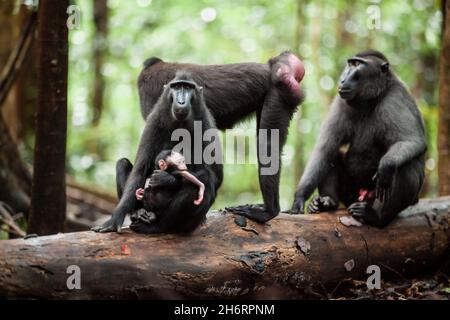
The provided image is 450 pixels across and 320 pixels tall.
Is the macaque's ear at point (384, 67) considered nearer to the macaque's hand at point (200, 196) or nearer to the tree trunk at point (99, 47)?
the macaque's hand at point (200, 196)

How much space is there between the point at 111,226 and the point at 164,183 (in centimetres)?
60

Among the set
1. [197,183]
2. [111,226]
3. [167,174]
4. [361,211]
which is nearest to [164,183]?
[167,174]

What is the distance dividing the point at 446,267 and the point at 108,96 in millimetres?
13221

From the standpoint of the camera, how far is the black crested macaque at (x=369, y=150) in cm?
605

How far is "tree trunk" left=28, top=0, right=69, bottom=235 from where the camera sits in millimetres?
6270

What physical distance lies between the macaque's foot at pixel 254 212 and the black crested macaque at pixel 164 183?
697 millimetres

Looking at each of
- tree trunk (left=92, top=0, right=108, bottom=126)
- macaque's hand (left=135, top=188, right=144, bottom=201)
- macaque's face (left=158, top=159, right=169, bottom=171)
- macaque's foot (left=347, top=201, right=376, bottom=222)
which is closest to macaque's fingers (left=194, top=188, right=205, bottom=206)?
macaque's face (left=158, top=159, right=169, bottom=171)

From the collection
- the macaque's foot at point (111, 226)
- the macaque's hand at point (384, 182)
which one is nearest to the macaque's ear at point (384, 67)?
the macaque's hand at point (384, 182)

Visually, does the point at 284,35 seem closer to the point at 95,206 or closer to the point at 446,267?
the point at 95,206

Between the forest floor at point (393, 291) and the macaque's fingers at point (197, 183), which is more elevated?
the macaque's fingers at point (197, 183)

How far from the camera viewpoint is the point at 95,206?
1069 centimetres

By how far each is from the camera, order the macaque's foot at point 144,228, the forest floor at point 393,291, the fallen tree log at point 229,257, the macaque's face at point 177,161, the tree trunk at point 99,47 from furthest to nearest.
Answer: the tree trunk at point 99,47
the forest floor at point 393,291
the macaque's face at point 177,161
the macaque's foot at point 144,228
the fallen tree log at point 229,257

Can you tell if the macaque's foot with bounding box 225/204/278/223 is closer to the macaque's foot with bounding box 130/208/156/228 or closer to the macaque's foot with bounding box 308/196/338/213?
the macaque's foot with bounding box 308/196/338/213
